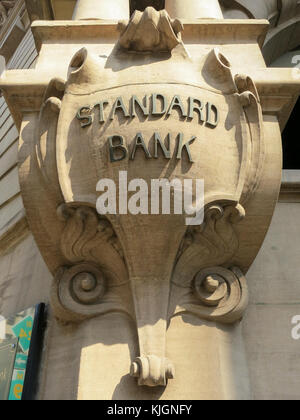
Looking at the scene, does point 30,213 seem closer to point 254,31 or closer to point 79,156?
point 79,156

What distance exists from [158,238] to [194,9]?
3535mm

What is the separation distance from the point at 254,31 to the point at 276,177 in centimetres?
217

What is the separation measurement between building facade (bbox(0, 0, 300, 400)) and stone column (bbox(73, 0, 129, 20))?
3.93 ft

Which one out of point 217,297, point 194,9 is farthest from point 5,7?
point 217,297

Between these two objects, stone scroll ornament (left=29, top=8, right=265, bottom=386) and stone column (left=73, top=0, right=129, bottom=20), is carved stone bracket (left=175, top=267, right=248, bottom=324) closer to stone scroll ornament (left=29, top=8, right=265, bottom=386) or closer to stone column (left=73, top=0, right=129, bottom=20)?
stone scroll ornament (left=29, top=8, right=265, bottom=386)

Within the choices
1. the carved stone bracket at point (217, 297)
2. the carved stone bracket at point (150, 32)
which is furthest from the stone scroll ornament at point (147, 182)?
the carved stone bracket at point (150, 32)

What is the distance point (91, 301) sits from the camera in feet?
15.2

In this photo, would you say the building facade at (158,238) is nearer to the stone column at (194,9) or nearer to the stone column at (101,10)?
the stone column at (194,9)

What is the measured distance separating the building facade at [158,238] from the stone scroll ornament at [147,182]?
1cm

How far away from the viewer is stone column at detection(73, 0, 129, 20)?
647 centimetres

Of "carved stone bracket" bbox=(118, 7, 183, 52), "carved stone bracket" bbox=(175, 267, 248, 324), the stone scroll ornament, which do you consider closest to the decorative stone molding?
"carved stone bracket" bbox=(118, 7, 183, 52)
